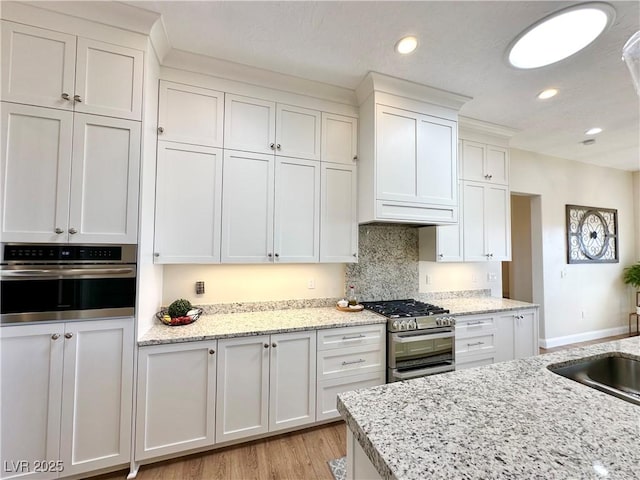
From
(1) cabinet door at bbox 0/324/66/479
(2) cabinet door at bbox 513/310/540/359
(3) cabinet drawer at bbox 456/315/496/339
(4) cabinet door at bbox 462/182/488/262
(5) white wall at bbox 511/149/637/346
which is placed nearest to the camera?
(1) cabinet door at bbox 0/324/66/479

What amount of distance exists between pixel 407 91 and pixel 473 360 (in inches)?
103

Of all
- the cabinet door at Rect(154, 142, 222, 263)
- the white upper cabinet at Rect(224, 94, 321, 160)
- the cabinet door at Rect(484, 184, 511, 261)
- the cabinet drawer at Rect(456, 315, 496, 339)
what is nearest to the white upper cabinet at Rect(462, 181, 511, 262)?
the cabinet door at Rect(484, 184, 511, 261)

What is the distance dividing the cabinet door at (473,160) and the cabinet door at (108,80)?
10.2ft

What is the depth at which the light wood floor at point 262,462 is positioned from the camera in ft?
5.80

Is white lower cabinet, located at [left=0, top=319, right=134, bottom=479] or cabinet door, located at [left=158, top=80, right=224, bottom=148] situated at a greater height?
cabinet door, located at [left=158, top=80, right=224, bottom=148]

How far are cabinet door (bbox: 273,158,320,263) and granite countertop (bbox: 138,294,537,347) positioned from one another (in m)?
0.50

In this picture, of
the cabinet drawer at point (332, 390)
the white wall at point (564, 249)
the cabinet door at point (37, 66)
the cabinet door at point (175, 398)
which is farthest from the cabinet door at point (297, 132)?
the white wall at point (564, 249)

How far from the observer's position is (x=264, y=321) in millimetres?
2229

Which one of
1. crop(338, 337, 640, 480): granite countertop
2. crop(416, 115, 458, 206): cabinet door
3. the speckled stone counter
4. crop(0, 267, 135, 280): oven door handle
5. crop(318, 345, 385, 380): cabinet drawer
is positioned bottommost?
crop(318, 345, 385, 380): cabinet drawer

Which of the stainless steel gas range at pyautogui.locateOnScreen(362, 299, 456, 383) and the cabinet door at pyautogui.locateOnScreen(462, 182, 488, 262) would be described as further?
the cabinet door at pyautogui.locateOnScreen(462, 182, 488, 262)

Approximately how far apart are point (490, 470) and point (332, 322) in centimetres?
164

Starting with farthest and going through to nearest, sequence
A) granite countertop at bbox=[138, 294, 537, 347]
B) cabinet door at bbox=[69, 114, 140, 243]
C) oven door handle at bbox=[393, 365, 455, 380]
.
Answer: oven door handle at bbox=[393, 365, 455, 380] < granite countertop at bbox=[138, 294, 537, 347] < cabinet door at bbox=[69, 114, 140, 243]

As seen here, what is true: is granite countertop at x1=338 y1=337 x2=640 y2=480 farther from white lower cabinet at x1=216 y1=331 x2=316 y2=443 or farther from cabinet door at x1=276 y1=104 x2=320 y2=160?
cabinet door at x1=276 y1=104 x2=320 y2=160

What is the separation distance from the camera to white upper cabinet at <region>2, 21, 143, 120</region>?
157 centimetres
